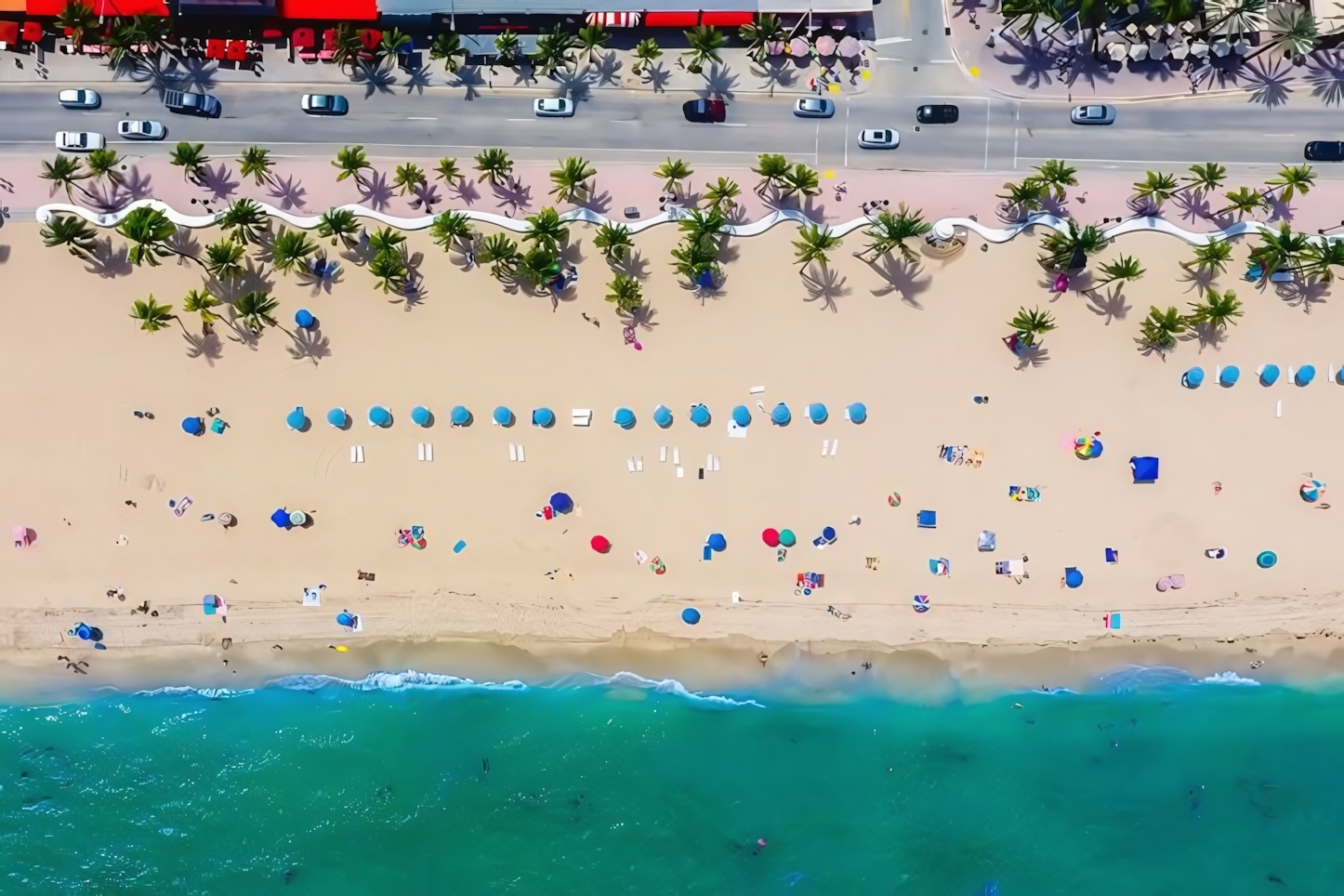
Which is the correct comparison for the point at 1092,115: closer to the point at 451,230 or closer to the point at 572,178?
the point at 572,178

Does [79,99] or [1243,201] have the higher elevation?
[79,99]

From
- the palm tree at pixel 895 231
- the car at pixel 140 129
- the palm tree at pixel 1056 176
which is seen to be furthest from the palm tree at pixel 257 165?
the palm tree at pixel 1056 176

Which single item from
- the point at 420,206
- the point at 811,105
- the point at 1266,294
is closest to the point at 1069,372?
the point at 1266,294

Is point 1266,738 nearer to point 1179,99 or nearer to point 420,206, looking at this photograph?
point 1179,99

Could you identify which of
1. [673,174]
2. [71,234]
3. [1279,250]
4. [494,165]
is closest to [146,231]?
[71,234]

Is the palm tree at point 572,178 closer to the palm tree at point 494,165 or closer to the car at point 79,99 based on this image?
the palm tree at point 494,165

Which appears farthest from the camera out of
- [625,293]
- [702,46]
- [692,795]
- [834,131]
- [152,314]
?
[692,795]
